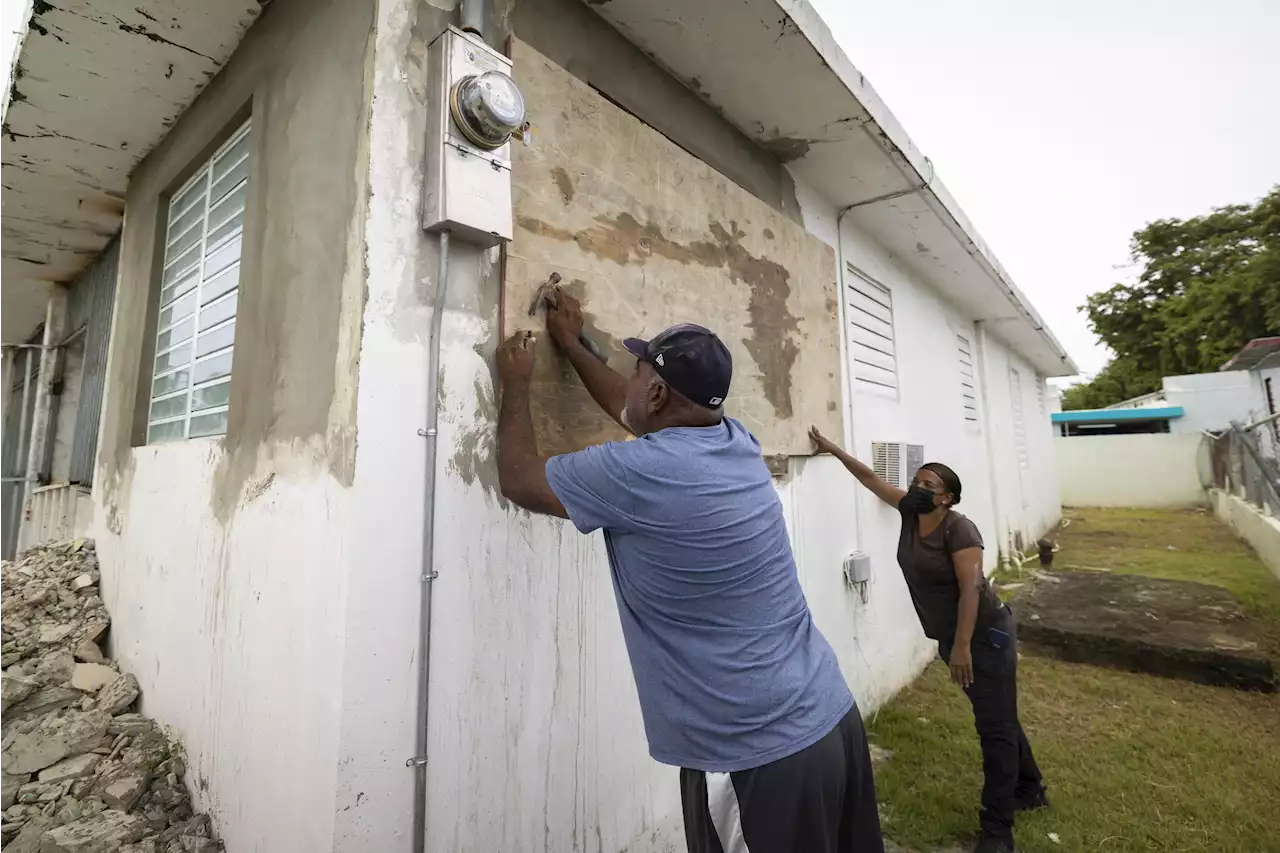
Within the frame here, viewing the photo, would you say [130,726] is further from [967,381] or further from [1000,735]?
[967,381]

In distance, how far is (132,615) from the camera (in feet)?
9.29

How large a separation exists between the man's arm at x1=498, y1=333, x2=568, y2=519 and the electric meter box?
1.16ft

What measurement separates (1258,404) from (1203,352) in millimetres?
6586

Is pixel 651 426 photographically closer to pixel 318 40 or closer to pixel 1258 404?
pixel 318 40

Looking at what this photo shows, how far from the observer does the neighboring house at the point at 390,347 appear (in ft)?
5.41

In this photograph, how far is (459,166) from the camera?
1.75 metres

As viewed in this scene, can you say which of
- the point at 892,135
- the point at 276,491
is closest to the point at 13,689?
the point at 276,491

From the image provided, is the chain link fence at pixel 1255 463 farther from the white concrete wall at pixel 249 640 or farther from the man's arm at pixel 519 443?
the white concrete wall at pixel 249 640

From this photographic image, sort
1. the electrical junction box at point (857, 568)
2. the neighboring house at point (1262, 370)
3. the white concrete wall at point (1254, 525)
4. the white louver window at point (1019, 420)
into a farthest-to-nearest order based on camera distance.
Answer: the neighboring house at point (1262, 370)
the white louver window at point (1019, 420)
the white concrete wall at point (1254, 525)
the electrical junction box at point (857, 568)

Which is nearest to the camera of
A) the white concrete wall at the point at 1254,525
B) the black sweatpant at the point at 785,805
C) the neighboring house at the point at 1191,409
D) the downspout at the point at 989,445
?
the black sweatpant at the point at 785,805

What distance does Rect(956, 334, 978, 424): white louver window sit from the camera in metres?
7.31

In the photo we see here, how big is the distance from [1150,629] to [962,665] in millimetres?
3552

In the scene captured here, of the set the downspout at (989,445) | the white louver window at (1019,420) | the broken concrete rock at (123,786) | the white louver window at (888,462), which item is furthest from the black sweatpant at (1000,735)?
the white louver window at (1019,420)

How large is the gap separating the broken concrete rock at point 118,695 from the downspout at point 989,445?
8646 mm
